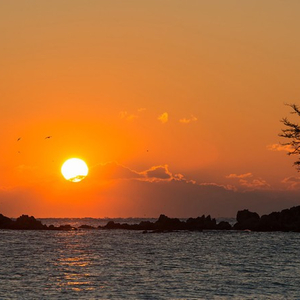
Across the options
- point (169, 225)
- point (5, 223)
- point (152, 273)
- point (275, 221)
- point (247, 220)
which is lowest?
point (152, 273)

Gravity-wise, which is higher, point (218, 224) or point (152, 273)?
point (218, 224)

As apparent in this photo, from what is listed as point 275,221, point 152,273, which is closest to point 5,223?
point 275,221

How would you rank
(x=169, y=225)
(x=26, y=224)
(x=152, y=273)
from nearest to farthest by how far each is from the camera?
(x=152, y=273) < (x=169, y=225) < (x=26, y=224)

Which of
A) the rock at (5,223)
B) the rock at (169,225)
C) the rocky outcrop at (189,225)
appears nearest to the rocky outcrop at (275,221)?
the rocky outcrop at (189,225)

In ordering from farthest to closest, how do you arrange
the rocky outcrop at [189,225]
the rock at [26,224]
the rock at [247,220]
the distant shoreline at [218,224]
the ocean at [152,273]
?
the rock at [26,224]
the rocky outcrop at [189,225]
the rock at [247,220]
the distant shoreline at [218,224]
the ocean at [152,273]

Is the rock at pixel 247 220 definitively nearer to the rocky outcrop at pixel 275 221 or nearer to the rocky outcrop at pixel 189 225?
the rocky outcrop at pixel 275 221

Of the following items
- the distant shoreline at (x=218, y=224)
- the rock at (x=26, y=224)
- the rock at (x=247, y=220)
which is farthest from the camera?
the rock at (x=26, y=224)

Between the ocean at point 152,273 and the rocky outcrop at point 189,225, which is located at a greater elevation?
the rocky outcrop at point 189,225

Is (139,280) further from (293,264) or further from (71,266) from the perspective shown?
(293,264)

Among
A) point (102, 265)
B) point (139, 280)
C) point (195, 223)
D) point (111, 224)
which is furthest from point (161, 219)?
point (139, 280)

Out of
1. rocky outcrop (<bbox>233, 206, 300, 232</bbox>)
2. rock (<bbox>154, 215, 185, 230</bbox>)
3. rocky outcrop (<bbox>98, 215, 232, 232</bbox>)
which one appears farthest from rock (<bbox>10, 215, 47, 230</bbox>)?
rocky outcrop (<bbox>233, 206, 300, 232</bbox>)

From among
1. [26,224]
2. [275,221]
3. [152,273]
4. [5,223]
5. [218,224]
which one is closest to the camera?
[152,273]

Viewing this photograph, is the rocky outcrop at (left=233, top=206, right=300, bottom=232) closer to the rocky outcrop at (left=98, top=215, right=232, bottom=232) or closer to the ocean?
the rocky outcrop at (left=98, top=215, right=232, bottom=232)

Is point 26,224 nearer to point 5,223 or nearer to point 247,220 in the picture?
point 5,223
